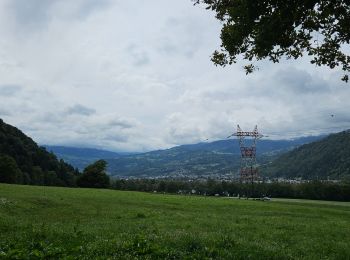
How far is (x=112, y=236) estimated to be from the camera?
20.2 metres

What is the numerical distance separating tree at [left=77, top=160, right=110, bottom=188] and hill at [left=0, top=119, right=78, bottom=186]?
1946 centimetres

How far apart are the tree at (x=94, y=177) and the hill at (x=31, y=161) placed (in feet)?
63.9

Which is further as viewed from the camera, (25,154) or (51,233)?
(25,154)

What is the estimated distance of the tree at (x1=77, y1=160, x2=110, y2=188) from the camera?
144m

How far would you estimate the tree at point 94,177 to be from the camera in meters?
144

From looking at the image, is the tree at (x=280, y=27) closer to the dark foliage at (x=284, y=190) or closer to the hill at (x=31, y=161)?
the hill at (x=31, y=161)

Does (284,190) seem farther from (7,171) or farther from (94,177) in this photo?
(7,171)

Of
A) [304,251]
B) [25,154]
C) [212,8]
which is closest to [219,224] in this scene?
[304,251]

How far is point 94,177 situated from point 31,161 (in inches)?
1432

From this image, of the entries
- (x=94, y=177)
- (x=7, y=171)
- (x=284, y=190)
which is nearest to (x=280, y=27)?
(x=7, y=171)

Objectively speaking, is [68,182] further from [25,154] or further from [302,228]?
[302,228]

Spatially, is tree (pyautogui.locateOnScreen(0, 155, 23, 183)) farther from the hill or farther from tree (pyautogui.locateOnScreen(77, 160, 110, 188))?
tree (pyautogui.locateOnScreen(77, 160, 110, 188))

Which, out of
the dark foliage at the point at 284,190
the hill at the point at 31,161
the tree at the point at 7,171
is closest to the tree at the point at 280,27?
the tree at the point at 7,171

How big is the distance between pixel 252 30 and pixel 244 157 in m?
139
